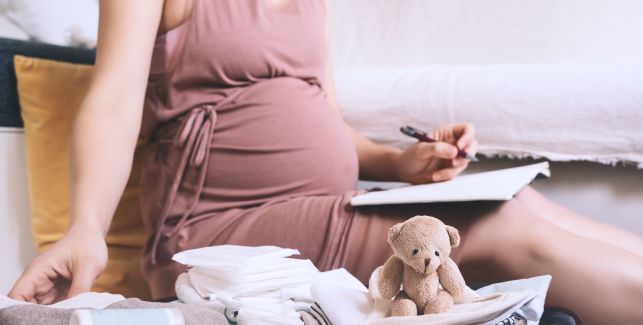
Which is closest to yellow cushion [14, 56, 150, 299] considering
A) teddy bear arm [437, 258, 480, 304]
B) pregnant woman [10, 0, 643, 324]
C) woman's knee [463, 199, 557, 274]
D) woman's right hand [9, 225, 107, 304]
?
pregnant woman [10, 0, 643, 324]

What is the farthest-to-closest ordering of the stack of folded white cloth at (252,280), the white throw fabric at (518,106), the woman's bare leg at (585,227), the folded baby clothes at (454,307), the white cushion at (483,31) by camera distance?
the white cushion at (483,31) < the white throw fabric at (518,106) < the woman's bare leg at (585,227) < the stack of folded white cloth at (252,280) < the folded baby clothes at (454,307)

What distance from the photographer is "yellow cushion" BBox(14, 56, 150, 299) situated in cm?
115

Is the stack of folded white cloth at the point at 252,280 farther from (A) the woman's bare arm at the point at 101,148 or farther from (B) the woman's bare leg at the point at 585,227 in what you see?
(B) the woman's bare leg at the point at 585,227

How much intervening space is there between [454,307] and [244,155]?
20.1 inches

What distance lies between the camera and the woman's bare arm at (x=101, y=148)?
2.21 feet

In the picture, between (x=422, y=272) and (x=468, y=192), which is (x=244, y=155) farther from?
(x=422, y=272)

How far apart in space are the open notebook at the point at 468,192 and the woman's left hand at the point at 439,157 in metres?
0.08

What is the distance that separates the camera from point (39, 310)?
1.46 feet

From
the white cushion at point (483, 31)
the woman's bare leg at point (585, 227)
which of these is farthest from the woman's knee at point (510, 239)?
the white cushion at point (483, 31)

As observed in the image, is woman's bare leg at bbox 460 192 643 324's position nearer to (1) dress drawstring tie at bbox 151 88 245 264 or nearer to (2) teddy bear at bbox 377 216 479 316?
(2) teddy bear at bbox 377 216 479 316

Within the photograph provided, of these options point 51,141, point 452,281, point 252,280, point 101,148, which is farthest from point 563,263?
point 51,141

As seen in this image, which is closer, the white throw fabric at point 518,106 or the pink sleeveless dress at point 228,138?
the pink sleeveless dress at point 228,138

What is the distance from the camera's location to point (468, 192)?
769mm

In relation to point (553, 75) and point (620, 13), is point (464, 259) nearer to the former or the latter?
point (553, 75)
